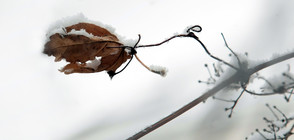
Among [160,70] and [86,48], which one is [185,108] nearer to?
[160,70]

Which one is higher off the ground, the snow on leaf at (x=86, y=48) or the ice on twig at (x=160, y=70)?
the snow on leaf at (x=86, y=48)

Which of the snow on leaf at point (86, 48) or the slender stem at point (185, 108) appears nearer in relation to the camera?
the snow on leaf at point (86, 48)

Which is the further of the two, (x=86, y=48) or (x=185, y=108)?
(x=185, y=108)

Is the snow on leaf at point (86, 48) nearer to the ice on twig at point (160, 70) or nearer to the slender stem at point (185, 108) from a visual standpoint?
the ice on twig at point (160, 70)

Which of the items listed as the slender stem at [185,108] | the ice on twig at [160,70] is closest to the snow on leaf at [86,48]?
the ice on twig at [160,70]

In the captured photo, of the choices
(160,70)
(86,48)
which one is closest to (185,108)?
(160,70)

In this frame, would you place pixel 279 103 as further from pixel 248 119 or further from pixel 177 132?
pixel 177 132

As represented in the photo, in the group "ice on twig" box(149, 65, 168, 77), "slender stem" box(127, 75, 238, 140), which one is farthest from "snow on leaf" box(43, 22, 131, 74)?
"slender stem" box(127, 75, 238, 140)

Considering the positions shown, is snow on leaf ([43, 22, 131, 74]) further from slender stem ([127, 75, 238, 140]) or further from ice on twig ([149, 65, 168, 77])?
slender stem ([127, 75, 238, 140])

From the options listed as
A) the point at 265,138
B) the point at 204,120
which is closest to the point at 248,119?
the point at 204,120

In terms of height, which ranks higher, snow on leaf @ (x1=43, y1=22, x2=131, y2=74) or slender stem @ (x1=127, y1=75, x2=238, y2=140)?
snow on leaf @ (x1=43, y1=22, x2=131, y2=74)

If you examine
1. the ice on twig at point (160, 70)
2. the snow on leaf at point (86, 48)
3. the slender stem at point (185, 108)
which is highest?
the snow on leaf at point (86, 48)

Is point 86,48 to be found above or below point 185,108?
above
